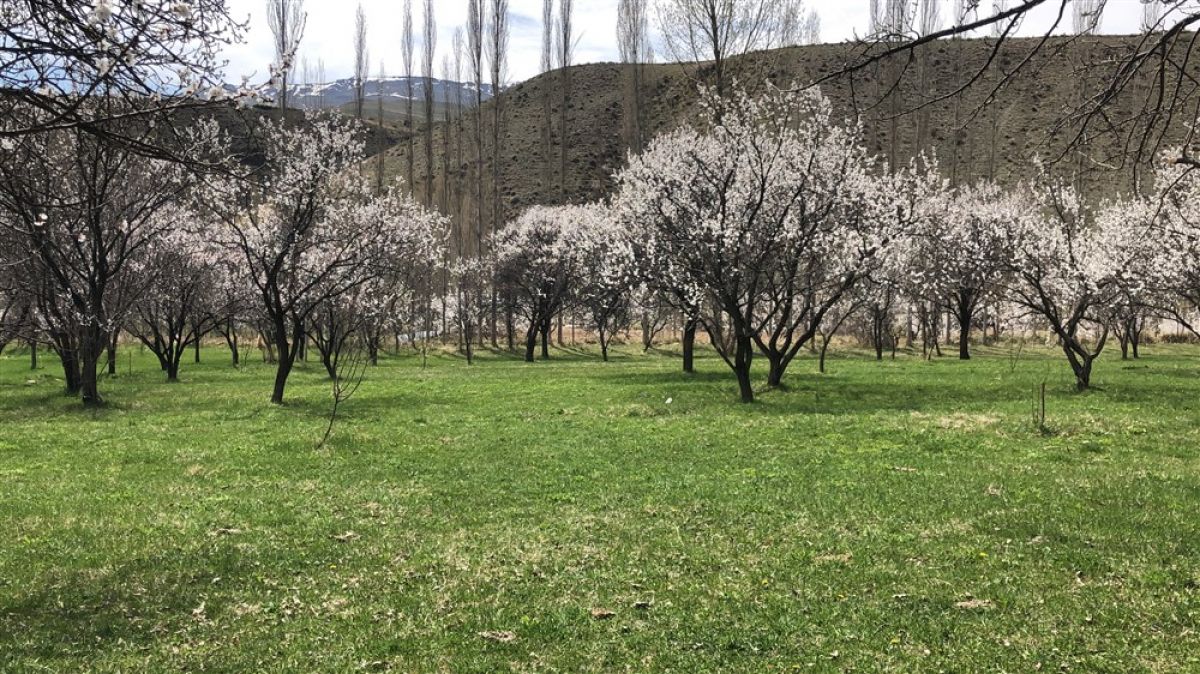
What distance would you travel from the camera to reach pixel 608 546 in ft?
26.3

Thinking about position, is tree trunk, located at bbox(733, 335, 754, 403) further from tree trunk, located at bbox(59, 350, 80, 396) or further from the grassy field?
tree trunk, located at bbox(59, 350, 80, 396)

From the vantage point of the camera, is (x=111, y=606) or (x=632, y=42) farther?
(x=632, y=42)

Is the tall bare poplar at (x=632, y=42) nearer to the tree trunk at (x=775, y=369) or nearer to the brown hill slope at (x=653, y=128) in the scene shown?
the brown hill slope at (x=653, y=128)

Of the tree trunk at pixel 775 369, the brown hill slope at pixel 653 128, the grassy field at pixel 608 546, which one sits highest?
the brown hill slope at pixel 653 128

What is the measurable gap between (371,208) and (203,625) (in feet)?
80.8

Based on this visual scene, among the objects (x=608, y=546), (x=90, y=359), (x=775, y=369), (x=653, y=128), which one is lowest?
(x=608, y=546)

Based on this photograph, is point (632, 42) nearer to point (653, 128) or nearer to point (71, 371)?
point (653, 128)

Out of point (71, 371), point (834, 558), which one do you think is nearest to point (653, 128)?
point (71, 371)

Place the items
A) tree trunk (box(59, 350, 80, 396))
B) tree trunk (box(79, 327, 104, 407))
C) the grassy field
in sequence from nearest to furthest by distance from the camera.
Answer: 1. the grassy field
2. tree trunk (box(79, 327, 104, 407))
3. tree trunk (box(59, 350, 80, 396))

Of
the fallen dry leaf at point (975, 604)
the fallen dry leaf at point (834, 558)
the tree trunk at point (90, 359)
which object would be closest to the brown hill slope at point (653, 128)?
the tree trunk at point (90, 359)

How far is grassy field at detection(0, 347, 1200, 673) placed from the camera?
5.46 m

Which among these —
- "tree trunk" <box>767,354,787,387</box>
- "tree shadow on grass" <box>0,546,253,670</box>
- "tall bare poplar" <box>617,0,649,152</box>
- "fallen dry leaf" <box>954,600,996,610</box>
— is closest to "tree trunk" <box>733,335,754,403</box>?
"tree trunk" <box>767,354,787,387</box>

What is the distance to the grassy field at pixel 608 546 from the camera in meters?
5.46

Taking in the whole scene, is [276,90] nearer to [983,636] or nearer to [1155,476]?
[983,636]
